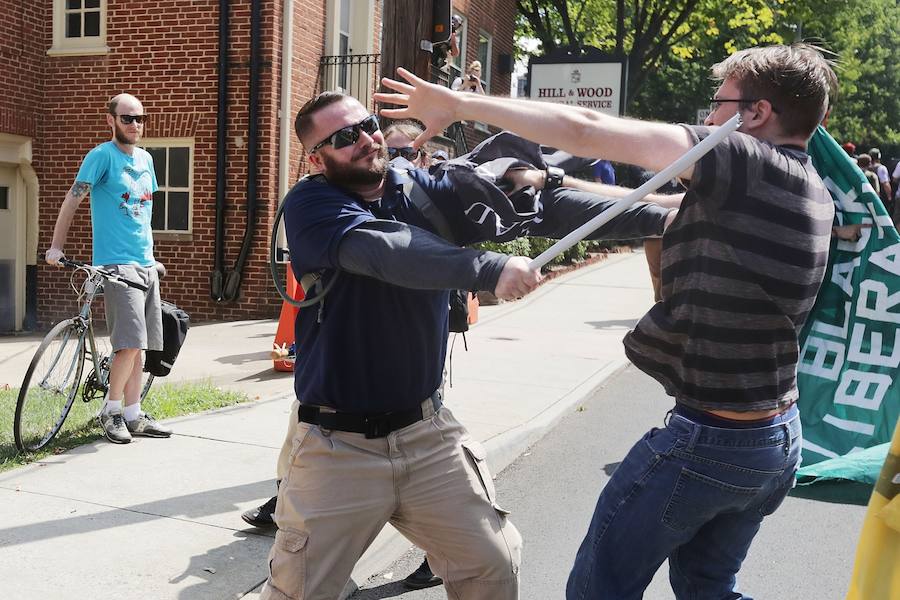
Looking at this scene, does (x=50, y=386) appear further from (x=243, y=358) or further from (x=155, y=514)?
(x=243, y=358)

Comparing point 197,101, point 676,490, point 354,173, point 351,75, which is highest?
point 351,75

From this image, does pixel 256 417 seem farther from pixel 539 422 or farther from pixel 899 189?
pixel 899 189

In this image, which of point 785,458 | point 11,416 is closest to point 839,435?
point 785,458

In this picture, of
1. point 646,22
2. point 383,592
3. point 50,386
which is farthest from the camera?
point 646,22

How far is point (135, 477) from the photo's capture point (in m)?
5.07

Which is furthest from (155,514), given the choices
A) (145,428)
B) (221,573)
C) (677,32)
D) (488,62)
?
(677,32)

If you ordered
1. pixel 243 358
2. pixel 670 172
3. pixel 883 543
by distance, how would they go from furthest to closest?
1. pixel 243 358
2. pixel 670 172
3. pixel 883 543

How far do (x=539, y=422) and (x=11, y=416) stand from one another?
11.8 ft

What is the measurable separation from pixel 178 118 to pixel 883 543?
12363 millimetres

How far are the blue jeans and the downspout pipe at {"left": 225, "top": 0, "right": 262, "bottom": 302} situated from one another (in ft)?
34.8

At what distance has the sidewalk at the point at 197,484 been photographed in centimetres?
382

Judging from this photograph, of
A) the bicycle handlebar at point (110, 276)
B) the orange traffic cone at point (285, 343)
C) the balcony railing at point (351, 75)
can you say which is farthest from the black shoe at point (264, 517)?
the balcony railing at point (351, 75)

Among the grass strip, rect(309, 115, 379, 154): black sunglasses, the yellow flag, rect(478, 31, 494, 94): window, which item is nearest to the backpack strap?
rect(309, 115, 379, 154): black sunglasses

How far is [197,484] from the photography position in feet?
16.4
